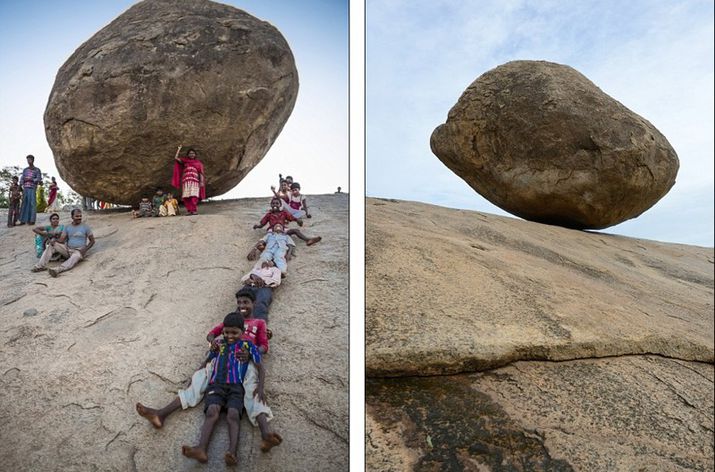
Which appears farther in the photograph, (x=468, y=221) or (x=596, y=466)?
(x=468, y=221)

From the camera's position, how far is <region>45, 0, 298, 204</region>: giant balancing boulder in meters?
5.02

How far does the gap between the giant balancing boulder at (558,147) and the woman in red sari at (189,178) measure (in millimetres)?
2814

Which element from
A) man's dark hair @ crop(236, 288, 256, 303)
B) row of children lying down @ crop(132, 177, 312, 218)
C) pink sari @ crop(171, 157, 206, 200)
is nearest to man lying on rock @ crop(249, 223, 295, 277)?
man's dark hair @ crop(236, 288, 256, 303)

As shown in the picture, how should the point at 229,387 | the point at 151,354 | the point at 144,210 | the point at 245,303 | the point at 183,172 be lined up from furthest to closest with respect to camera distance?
the point at 183,172 → the point at 144,210 → the point at 245,303 → the point at 151,354 → the point at 229,387

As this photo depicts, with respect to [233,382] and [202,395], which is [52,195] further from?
[233,382]

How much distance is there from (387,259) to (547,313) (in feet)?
2.97

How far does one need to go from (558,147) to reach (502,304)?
309 cm

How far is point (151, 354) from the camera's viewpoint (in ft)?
9.71

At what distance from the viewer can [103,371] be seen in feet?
9.37

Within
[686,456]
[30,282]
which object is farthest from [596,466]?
[30,282]

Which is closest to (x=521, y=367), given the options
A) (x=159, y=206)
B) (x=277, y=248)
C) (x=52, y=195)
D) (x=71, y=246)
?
(x=277, y=248)

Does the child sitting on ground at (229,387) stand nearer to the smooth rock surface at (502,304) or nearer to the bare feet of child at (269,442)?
the bare feet of child at (269,442)

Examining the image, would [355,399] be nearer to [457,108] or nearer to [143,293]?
[143,293]

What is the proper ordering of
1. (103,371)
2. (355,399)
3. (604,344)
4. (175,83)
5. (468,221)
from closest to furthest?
(355,399) < (604,344) < (103,371) < (468,221) < (175,83)
